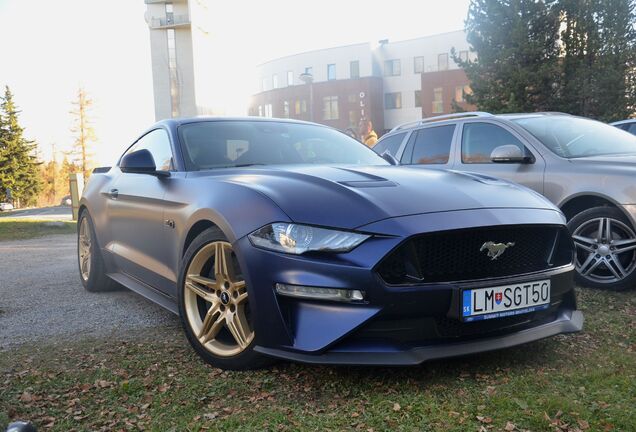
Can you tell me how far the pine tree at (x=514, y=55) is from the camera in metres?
22.3

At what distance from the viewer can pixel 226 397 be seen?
9.14ft

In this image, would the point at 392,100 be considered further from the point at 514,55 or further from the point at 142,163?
the point at 142,163

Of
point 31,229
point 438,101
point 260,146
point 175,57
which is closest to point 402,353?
point 260,146

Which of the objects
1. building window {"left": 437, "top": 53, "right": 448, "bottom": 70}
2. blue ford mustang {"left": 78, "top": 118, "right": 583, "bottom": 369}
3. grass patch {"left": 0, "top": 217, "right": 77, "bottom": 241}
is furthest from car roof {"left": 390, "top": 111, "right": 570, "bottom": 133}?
building window {"left": 437, "top": 53, "right": 448, "bottom": 70}

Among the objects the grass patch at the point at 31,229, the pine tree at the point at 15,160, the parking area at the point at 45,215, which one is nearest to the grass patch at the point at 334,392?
the grass patch at the point at 31,229

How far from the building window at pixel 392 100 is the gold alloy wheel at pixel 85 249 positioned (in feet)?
158

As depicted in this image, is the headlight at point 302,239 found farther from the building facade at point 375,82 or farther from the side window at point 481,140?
the building facade at point 375,82

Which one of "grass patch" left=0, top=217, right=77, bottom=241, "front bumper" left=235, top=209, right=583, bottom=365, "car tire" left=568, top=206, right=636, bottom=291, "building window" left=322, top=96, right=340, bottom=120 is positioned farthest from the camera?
"building window" left=322, top=96, right=340, bottom=120

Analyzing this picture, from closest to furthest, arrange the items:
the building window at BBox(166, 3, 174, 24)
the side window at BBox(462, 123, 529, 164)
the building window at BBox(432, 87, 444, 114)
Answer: the side window at BBox(462, 123, 529, 164) < the building window at BBox(166, 3, 174, 24) < the building window at BBox(432, 87, 444, 114)

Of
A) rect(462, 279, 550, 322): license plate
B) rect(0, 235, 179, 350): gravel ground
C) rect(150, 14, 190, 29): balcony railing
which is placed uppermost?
rect(150, 14, 190, 29): balcony railing

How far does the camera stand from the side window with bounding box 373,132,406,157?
6.95 m

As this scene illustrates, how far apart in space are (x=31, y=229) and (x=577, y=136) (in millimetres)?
11747

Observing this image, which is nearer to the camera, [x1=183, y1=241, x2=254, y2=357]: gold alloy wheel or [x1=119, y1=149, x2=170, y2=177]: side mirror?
[x1=183, y1=241, x2=254, y2=357]: gold alloy wheel

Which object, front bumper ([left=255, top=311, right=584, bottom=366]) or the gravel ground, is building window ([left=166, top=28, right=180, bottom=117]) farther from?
front bumper ([left=255, top=311, right=584, bottom=366])
